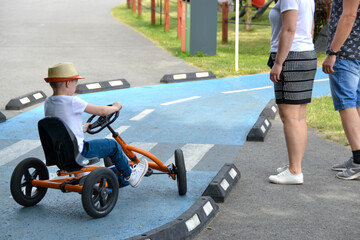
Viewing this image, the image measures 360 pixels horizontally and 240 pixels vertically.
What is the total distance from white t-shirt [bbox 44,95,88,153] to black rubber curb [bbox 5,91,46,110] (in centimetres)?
495

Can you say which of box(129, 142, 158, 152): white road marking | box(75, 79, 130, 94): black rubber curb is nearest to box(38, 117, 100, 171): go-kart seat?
box(129, 142, 158, 152): white road marking

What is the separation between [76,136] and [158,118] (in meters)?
4.08

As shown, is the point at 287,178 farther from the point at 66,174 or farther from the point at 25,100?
the point at 25,100

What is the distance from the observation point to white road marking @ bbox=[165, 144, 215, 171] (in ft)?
22.1

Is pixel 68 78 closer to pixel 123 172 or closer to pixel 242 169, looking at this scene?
pixel 123 172

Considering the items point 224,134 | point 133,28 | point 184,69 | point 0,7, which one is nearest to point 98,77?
point 184,69

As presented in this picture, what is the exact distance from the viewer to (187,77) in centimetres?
1270

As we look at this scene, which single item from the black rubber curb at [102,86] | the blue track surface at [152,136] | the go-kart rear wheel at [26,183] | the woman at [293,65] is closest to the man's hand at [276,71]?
the woman at [293,65]

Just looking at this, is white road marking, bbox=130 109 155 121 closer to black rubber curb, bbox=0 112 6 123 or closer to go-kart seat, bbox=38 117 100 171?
black rubber curb, bbox=0 112 6 123

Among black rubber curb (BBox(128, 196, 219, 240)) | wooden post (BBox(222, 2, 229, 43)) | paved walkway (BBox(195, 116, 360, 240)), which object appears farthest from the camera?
wooden post (BBox(222, 2, 229, 43))

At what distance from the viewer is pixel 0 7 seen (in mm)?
30844

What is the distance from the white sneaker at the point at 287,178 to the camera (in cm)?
593

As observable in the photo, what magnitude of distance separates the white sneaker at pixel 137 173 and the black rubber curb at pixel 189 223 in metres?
0.61

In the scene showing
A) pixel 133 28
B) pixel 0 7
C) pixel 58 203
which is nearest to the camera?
pixel 58 203
